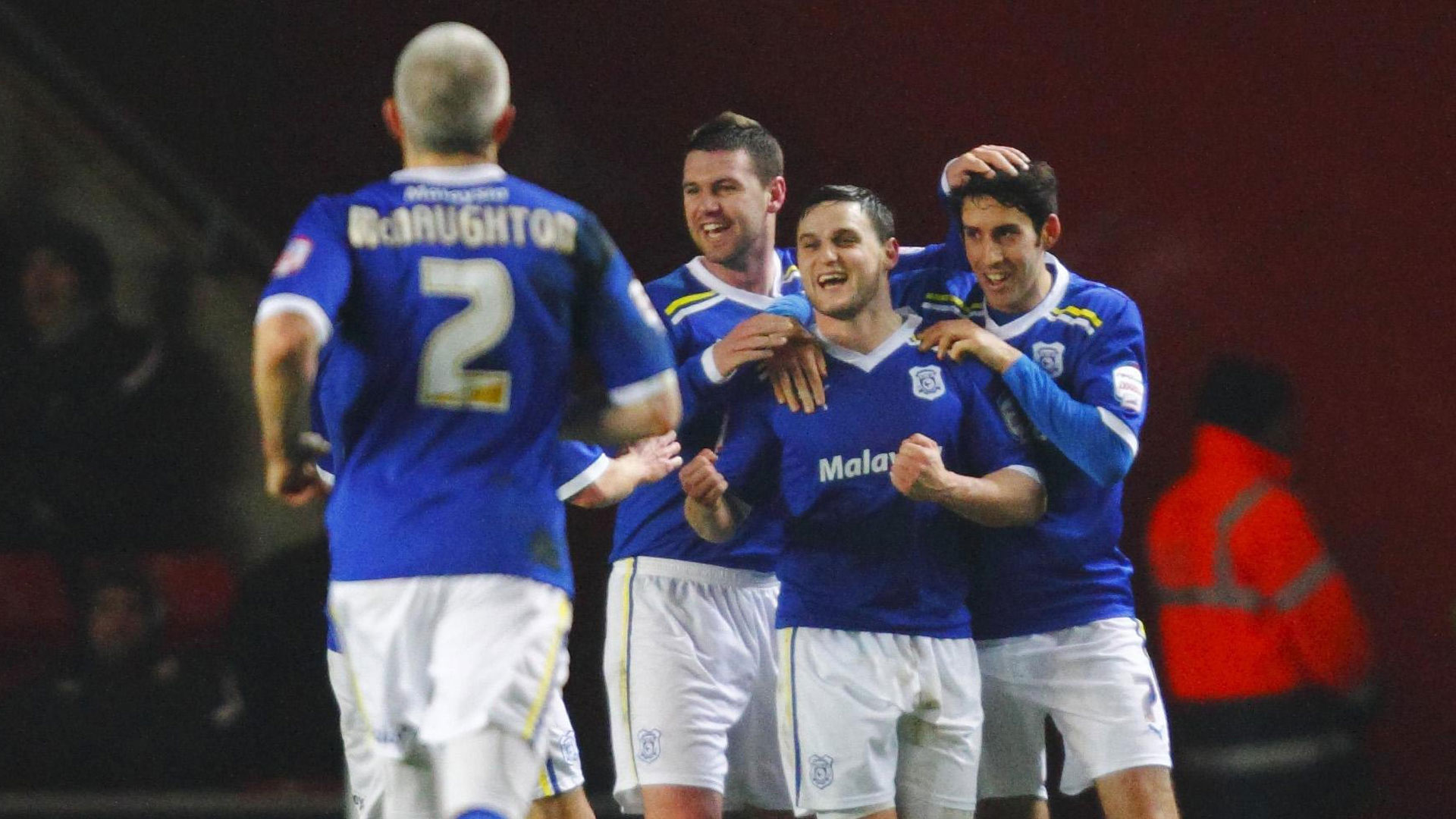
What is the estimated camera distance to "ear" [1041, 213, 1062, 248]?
3725 mm

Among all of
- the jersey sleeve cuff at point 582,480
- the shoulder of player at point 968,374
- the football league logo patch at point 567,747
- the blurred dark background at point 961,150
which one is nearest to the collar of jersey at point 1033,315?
the shoulder of player at point 968,374

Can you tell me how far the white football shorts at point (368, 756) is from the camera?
11.6ft

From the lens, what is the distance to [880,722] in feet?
11.0

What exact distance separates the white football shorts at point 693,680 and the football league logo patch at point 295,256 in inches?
60.6

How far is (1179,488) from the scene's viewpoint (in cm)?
452

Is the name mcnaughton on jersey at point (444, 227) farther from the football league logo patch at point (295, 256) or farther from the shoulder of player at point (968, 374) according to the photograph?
the shoulder of player at point (968, 374)

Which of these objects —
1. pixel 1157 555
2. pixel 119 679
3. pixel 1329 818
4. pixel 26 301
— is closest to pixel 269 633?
pixel 119 679

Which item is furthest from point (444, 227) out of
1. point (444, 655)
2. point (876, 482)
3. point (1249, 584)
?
point (1249, 584)

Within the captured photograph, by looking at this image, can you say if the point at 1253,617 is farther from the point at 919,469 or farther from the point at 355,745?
the point at 355,745

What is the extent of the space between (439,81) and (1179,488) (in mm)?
2604

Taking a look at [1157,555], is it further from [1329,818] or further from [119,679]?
[119,679]

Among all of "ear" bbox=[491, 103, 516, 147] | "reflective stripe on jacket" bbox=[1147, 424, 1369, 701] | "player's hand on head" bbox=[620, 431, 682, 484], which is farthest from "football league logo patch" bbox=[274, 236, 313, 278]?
"reflective stripe on jacket" bbox=[1147, 424, 1369, 701]

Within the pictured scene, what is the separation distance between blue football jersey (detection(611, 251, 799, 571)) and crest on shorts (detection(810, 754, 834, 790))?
2.12ft

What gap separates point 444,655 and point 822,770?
1.10 meters
